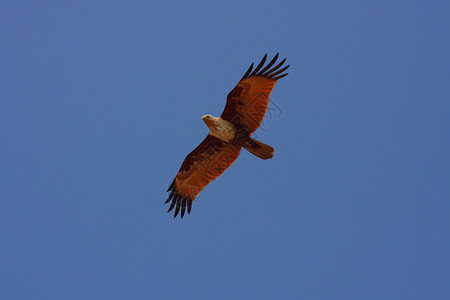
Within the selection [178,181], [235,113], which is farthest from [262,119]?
[178,181]

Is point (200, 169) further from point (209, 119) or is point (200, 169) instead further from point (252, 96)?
point (252, 96)

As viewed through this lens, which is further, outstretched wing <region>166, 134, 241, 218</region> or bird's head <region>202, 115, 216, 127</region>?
outstretched wing <region>166, 134, 241, 218</region>

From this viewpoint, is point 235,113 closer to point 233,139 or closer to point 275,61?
point 233,139

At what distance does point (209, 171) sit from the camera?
11766 mm

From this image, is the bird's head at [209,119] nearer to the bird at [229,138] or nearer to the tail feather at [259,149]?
the bird at [229,138]

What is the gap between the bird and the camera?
1065cm

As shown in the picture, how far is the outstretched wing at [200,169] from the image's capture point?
11500mm

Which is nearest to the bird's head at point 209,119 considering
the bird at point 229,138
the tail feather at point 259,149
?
the bird at point 229,138

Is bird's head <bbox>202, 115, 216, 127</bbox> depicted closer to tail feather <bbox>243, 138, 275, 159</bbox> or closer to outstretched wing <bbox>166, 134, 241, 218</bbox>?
outstretched wing <bbox>166, 134, 241, 218</bbox>

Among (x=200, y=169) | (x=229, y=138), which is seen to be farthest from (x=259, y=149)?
(x=200, y=169)

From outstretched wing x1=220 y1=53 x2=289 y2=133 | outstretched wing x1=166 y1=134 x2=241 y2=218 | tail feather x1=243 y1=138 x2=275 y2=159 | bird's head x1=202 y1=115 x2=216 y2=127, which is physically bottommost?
outstretched wing x1=166 y1=134 x2=241 y2=218

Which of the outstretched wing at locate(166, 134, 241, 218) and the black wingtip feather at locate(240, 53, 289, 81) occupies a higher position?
the black wingtip feather at locate(240, 53, 289, 81)

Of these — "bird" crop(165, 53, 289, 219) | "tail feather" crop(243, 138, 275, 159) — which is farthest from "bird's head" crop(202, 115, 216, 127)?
"tail feather" crop(243, 138, 275, 159)

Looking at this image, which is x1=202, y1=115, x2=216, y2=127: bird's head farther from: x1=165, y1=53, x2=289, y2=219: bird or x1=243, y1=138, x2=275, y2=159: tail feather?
x1=243, y1=138, x2=275, y2=159: tail feather
